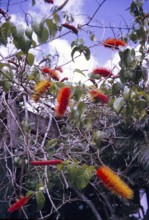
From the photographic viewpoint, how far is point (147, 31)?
1752 mm

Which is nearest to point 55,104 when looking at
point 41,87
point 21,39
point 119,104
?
point 41,87

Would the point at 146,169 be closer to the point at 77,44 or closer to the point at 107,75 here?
the point at 107,75

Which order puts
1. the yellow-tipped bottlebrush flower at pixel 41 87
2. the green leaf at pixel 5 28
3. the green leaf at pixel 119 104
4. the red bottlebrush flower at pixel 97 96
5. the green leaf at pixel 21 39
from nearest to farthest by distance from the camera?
the green leaf at pixel 21 39, the green leaf at pixel 5 28, the green leaf at pixel 119 104, the yellow-tipped bottlebrush flower at pixel 41 87, the red bottlebrush flower at pixel 97 96

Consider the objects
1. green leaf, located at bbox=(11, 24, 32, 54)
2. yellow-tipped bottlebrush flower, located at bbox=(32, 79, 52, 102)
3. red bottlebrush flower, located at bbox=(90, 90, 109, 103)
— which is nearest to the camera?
green leaf, located at bbox=(11, 24, 32, 54)

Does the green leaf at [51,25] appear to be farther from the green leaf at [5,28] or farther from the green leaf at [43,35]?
the green leaf at [5,28]

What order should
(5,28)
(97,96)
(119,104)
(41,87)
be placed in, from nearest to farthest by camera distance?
(5,28), (119,104), (41,87), (97,96)

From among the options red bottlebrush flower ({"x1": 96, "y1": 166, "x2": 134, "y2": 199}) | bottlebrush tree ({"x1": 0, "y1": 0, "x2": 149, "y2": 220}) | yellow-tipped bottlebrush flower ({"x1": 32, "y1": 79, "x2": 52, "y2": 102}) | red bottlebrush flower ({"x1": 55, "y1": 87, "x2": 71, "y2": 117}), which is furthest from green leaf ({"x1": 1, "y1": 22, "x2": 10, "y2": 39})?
red bottlebrush flower ({"x1": 96, "y1": 166, "x2": 134, "y2": 199})

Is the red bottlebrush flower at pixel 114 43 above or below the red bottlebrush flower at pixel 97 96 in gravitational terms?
above

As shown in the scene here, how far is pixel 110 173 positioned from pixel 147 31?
0.91 m

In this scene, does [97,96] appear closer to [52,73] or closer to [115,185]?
[52,73]

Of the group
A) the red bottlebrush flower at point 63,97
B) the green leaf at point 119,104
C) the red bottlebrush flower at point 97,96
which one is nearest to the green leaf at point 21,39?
the red bottlebrush flower at point 63,97

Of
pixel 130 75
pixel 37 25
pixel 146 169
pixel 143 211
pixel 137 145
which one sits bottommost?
pixel 143 211

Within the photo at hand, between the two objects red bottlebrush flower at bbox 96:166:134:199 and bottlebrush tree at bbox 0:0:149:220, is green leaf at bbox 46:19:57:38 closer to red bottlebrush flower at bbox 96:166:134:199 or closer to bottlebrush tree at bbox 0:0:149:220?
bottlebrush tree at bbox 0:0:149:220

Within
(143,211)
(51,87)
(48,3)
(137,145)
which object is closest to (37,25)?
(51,87)
